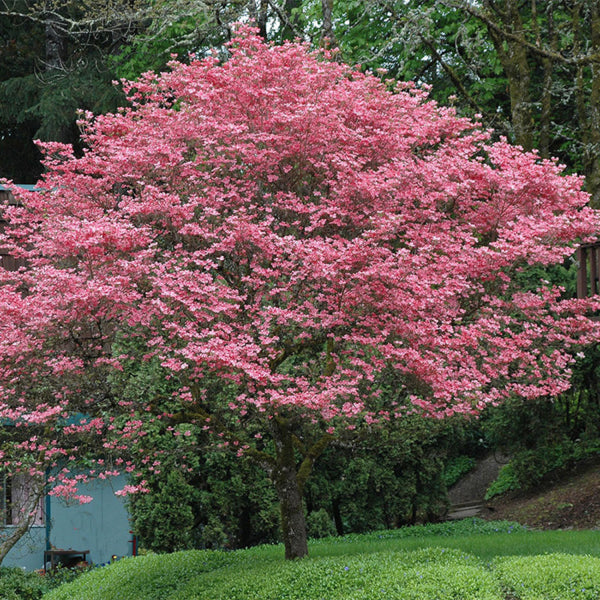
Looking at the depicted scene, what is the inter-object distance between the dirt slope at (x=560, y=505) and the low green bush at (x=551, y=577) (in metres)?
5.62

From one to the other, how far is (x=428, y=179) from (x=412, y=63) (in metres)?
11.9

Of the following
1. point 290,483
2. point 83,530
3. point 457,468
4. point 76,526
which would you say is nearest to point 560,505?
point 290,483

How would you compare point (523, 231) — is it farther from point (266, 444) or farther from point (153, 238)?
point (266, 444)

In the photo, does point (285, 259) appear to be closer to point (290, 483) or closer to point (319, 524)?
point (290, 483)

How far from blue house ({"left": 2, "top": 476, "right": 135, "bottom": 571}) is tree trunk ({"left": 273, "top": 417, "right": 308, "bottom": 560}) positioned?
5.39m

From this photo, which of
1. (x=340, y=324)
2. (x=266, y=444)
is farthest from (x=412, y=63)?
(x=340, y=324)

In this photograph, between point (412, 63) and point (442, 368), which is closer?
point (442, 368)

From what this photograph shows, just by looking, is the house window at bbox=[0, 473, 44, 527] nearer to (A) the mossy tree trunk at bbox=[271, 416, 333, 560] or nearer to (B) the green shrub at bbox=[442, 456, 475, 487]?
(A) the mossy tree trunk at bbox=[271, 416, 333, 560]

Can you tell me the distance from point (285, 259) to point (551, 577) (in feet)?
16.2

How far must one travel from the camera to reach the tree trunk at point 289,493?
11.6 metres

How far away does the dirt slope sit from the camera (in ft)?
51.8

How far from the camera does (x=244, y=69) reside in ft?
35.0

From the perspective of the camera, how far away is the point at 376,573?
10.3 meters

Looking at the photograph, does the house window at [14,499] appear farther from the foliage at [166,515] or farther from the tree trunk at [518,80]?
the tree trunk at [518,80]
